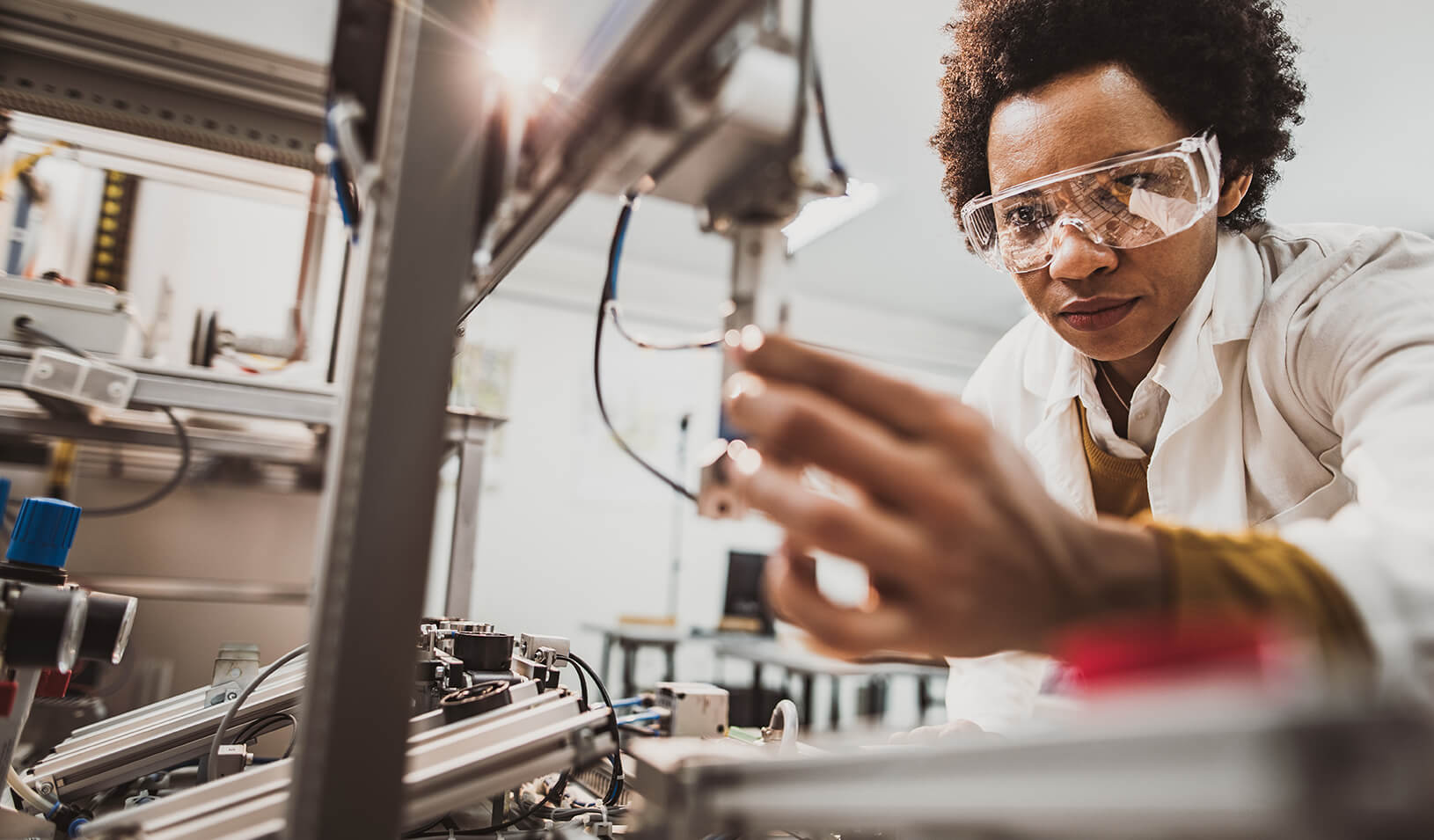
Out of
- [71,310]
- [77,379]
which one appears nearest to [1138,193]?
[77,379]

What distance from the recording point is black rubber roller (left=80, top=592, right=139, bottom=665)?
0.78m

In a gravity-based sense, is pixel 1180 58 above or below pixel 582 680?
above

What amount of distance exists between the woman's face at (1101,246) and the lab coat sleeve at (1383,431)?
146 mm

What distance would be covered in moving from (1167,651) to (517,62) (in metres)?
0.57

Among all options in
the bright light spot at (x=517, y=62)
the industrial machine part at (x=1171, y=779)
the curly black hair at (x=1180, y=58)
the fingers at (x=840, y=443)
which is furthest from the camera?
the curly black hair at (x=1180, y=58)

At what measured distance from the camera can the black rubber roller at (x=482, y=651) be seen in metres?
0.98

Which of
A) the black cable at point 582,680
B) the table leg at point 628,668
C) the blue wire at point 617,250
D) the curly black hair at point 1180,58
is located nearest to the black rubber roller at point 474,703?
the black cable at point 582,680

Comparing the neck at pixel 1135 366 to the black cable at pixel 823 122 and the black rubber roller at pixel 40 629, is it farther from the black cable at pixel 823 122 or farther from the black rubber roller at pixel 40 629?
the black rubber roller at pixel 40 629

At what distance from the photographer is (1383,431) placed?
633 mm

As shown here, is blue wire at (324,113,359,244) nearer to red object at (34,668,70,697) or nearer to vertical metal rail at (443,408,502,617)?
red object at (34,668,70,697)

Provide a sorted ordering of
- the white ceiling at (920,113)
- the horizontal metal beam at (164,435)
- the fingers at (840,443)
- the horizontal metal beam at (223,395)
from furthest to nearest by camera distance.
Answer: the white ceiling at (920,113), the horizontal metal beam at (164,435), the horizontal metal beam at (223,395), the fingers at (840,443)

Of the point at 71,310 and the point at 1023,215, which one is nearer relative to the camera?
the point at 1023,215

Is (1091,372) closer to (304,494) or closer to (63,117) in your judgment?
(63,117)

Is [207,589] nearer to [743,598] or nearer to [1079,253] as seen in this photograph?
[1079,253]
